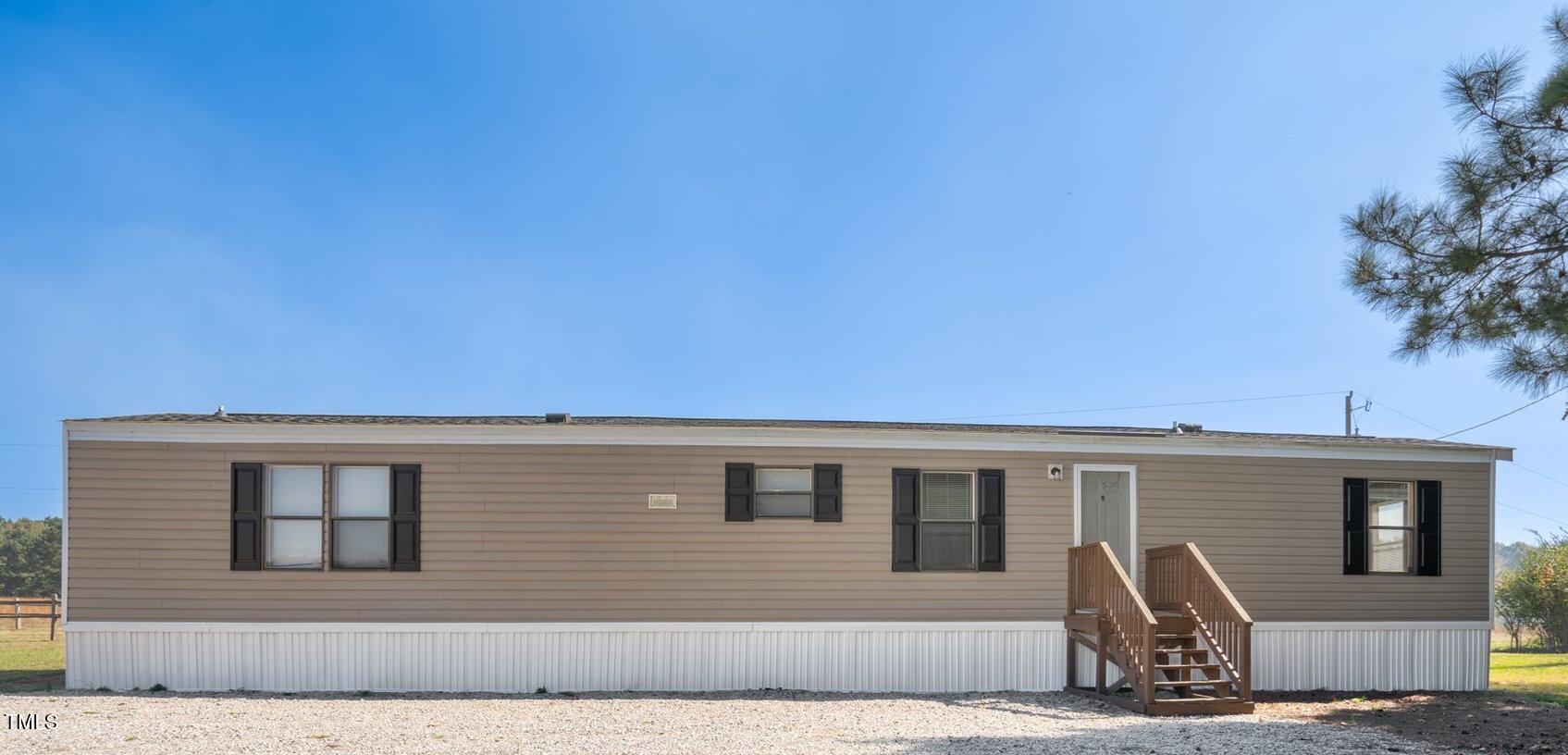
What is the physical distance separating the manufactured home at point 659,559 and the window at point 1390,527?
1274 millimetres

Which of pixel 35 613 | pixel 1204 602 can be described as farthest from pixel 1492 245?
pixel 35 613

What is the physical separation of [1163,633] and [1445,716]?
2482mm

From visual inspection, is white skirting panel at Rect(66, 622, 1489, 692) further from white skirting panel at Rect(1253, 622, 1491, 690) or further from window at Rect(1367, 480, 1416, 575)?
window at Rect(1367, 480, 1416, 575)

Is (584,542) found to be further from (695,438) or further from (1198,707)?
(1198,707)

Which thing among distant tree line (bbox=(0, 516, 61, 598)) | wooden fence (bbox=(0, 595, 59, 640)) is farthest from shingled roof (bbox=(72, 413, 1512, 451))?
distant tree line (bbox=(0, 516, 61, 598))

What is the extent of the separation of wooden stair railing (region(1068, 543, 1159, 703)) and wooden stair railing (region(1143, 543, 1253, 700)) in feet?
1.63

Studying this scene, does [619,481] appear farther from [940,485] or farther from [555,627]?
[940,485]

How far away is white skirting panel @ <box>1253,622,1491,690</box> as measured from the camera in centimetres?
1155

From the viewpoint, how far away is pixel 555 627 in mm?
10492

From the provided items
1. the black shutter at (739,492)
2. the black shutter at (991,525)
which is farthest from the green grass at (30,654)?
the black shutter at (991,525)

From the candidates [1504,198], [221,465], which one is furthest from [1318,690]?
[221,465]

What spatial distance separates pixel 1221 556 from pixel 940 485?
3062 mm

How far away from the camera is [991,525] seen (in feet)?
36.2

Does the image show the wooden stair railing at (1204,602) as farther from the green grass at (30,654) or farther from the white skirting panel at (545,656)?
the green grass at (30,654)
